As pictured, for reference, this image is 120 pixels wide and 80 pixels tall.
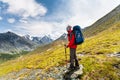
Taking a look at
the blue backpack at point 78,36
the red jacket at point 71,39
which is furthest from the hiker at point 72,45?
the blue backpack at point 78,36

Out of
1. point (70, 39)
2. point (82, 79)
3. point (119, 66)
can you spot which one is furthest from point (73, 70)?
point (119, 66)

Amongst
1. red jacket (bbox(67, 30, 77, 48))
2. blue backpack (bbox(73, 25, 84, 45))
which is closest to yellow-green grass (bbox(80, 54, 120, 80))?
red jacket (bbox(67, 30, 77, 48))

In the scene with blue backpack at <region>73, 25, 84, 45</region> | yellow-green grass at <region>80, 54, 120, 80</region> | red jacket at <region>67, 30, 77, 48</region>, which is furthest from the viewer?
red jacket at <region>67, 30, 77, 48</region>

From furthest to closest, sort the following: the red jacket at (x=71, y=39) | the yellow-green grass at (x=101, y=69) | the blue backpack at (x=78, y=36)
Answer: the red jacket at (x=71, y=39) < the yellow-green grass at (x=101, y=69) < the blue backpack at (x=78, y=36)

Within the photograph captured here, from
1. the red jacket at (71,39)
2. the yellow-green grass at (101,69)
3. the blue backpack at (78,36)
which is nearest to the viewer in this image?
the blue backpack at (78,36)

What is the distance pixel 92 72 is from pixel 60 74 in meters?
Answer: 4.77

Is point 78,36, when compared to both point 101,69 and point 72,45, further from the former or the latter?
point 101,69

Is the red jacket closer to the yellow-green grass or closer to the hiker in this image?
the hiker

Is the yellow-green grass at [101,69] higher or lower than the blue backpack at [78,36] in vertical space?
lower

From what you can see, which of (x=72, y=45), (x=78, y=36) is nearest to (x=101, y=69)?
(x=72, y=45)

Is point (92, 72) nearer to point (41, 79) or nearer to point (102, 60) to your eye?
point (102, 60)

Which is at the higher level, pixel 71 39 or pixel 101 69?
pixel 71 39

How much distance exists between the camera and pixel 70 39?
28.3 metres

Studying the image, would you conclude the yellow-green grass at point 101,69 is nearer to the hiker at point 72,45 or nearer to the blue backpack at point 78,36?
the hiker at point 72,45
